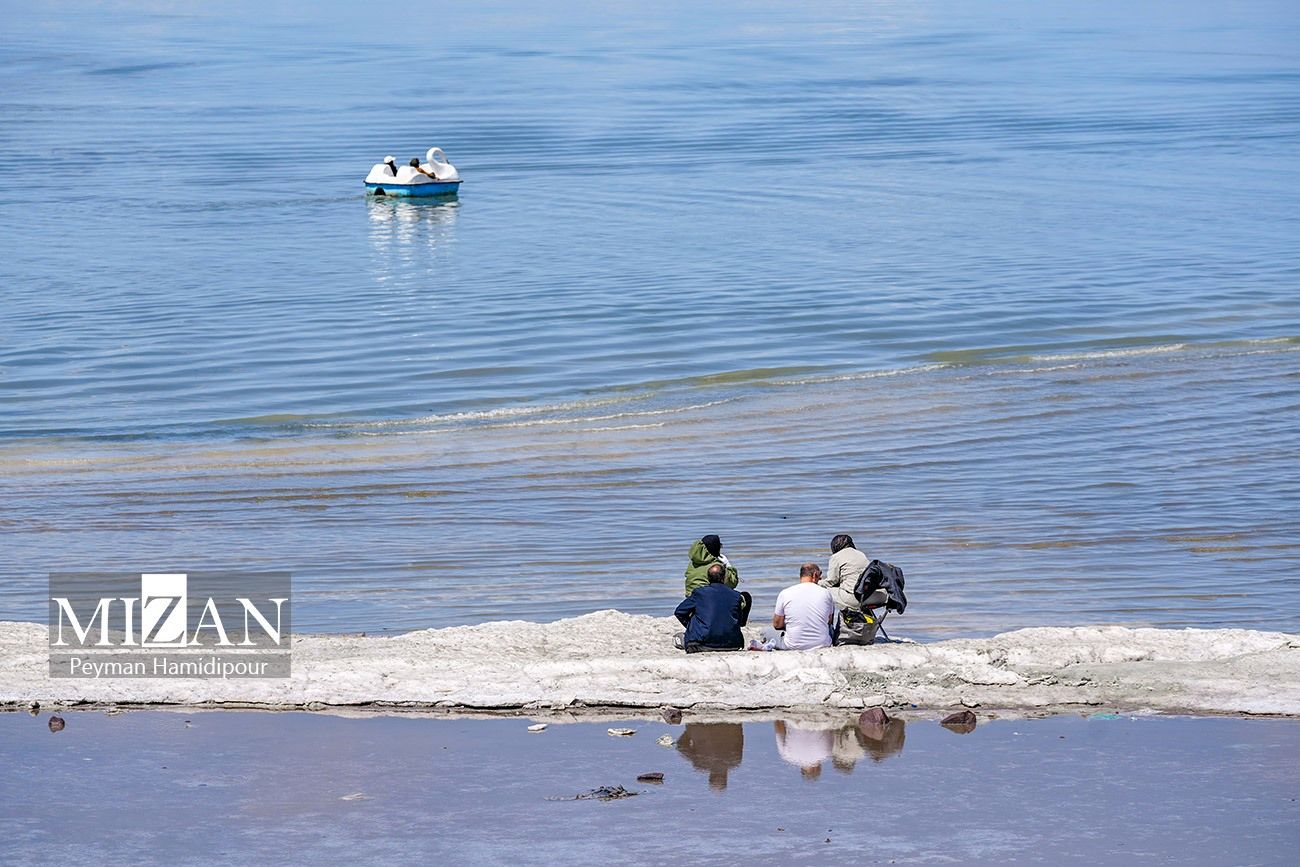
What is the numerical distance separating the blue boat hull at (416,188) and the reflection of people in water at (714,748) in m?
41.5

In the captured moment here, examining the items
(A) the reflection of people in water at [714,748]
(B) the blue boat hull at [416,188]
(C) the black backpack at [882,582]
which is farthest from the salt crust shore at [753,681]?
(B) the blue boat hull at [416,188]

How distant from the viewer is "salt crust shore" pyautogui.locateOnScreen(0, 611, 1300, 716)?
33.2ft

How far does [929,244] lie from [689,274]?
24.1 feet

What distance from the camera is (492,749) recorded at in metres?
9.46

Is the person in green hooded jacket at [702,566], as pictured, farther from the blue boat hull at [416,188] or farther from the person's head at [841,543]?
the blue boat hull at [416,188]

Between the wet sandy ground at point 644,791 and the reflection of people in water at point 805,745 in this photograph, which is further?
the reflection of people in water at point 805,745

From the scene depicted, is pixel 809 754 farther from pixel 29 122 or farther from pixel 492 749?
pixel 29 122

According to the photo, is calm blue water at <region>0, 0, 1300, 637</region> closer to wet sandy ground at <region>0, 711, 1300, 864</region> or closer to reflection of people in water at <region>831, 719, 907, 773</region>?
reflection of people in water at <region>831, 719, 907, 773</region>

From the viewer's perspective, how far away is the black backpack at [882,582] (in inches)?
452

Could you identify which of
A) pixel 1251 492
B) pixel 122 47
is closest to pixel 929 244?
pixel 1251 492

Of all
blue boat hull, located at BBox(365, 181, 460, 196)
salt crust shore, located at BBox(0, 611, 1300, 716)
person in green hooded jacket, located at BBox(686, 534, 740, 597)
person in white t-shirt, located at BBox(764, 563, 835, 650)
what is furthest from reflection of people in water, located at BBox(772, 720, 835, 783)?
blue boat hull, located at BBox(365, 181, 460, 196)

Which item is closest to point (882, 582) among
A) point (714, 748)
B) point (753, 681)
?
point (753, 681)

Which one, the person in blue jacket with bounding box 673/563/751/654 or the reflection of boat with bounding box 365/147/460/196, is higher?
the reflection of boat with bounding box 365/147/460/196

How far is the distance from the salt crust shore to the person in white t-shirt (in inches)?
15.0
